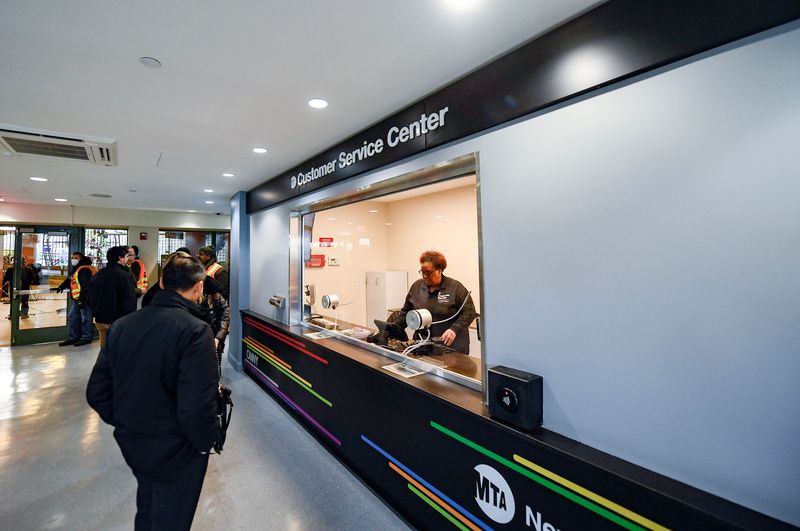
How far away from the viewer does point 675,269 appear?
1148 millimetres

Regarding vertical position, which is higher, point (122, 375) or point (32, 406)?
point (122, 375)

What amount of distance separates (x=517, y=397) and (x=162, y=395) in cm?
149

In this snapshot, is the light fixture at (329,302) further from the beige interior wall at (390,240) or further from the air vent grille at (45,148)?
the air vent grille at (45,148)

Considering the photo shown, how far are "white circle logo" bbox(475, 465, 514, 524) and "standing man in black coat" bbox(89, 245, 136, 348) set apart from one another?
14.6ft

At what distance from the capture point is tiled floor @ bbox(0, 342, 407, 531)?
82.7 inches

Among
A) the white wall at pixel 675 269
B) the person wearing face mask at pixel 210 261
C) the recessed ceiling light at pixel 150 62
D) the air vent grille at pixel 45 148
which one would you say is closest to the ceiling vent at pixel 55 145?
the air vent grille at pixel 45 148

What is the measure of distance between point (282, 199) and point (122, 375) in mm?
2822

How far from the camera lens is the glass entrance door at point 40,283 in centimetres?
614

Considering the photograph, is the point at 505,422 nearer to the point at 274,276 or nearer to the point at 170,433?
the point at 170,433

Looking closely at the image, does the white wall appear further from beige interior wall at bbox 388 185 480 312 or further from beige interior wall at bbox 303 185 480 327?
beige interior wall at bbox 303 185 480 327

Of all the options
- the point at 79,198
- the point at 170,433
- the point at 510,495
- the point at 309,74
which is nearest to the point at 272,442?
the point at 170,433

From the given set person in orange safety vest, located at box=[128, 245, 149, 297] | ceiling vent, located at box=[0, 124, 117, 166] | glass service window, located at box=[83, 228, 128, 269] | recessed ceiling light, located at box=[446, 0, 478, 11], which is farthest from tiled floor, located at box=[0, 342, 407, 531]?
glass service window, located at box=[83, 228, 128, 269]

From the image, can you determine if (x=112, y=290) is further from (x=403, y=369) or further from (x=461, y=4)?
(x=461, y=4)

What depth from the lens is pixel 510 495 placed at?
4.90ft
